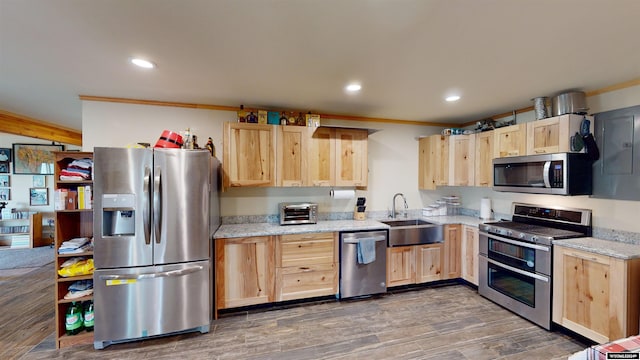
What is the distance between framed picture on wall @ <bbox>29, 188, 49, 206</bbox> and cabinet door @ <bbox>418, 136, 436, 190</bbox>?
7799 mm

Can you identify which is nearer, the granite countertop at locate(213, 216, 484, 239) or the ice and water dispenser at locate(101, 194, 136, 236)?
the ice and water dispenser at locate(101, 194, 136, 236)

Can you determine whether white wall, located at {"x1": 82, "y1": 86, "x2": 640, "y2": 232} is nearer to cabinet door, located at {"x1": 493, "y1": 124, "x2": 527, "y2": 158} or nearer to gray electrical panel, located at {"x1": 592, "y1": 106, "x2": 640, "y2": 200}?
gray electrical panel, located at {"x1": 592, "y1": 106, "x2": 640, "y2": 200}

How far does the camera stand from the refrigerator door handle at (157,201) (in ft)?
7.54

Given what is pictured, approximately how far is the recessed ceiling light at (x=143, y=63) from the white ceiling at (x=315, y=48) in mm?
62

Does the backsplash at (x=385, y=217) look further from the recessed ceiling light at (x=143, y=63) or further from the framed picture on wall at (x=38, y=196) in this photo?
the framed picture on wall at (x=38, y=196)

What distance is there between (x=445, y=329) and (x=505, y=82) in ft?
8.05

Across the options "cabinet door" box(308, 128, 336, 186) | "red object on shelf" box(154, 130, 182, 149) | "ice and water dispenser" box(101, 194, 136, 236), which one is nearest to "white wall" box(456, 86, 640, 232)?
"cabinet door" box(308, 128, 336, 186)

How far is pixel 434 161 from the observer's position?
3.86 m

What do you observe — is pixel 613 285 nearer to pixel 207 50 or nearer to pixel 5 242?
pixel 207 50

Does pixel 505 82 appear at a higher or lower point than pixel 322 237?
higher

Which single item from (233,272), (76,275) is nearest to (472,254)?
(233,272)

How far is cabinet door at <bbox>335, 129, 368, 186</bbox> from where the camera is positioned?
339 cm

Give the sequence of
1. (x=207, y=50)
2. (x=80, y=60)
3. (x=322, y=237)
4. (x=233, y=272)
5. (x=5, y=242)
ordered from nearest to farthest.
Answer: (x=207, y=50)
(x=80, y=60)
(x=233, y=272)
(x=322, y=237)
(x=5, y=242)

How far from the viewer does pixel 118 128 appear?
299 cm
